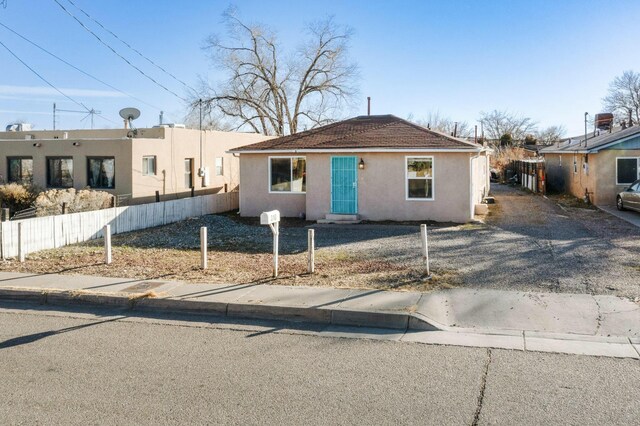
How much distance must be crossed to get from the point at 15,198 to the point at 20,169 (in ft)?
12.0

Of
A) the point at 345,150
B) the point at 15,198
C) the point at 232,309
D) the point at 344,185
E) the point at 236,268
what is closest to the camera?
the point at 232,309

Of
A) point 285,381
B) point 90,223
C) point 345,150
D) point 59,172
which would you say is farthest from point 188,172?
point 285,381

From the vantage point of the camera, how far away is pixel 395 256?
12.8 m

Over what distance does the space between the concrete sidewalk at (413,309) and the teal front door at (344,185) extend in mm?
10481

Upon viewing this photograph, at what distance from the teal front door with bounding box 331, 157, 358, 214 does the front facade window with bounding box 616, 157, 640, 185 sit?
38.3 feet

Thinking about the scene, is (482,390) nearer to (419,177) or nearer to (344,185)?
(419,177)

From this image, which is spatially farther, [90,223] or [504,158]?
[504,158]

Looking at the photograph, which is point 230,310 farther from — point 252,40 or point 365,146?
point 252,40

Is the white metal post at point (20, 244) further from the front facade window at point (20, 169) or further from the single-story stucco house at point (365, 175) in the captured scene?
the front facade window at point (20, 169)

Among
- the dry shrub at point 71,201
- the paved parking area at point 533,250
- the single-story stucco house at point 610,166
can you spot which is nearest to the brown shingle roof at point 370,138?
the paved parking area at point 533,250

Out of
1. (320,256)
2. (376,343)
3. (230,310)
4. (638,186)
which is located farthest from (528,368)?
(638,186)

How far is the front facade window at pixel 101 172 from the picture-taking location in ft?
79.0

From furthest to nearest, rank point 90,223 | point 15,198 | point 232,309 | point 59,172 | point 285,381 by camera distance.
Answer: point 59,172 < point 15,198 < point 90,223 < point 232,309 < point 285,381

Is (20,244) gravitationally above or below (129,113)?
below
